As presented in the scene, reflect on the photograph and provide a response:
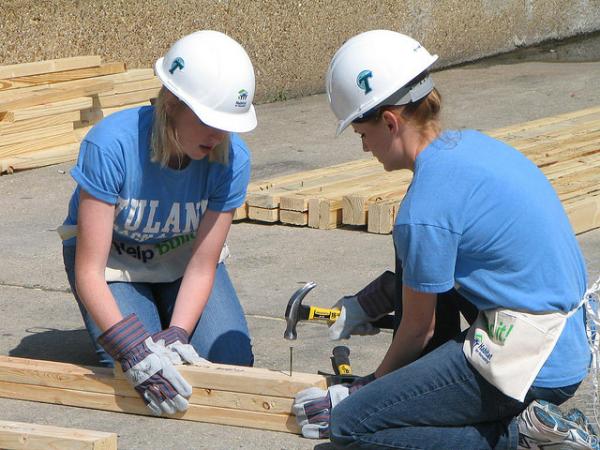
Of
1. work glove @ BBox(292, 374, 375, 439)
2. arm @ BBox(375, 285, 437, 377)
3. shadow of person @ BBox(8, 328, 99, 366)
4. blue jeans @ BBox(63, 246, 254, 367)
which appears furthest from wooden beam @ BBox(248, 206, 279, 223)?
arm @ BBox(375, 285, 437, 377)

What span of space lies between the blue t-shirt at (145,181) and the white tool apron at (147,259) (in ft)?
0.14

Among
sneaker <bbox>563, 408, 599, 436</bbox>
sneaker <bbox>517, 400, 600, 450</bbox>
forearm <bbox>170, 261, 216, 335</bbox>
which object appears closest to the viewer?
sneaker <bbox>517, 400, 600, 450</bbox>

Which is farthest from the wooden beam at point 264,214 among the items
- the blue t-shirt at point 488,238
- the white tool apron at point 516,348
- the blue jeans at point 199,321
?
the white tool apron at point 516,348

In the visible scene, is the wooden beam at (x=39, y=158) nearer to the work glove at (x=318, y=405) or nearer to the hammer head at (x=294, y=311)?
the hammer head at (x=294, y=311)

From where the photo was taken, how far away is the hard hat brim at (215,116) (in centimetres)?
373

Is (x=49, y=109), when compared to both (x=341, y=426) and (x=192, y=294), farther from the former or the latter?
(x=341, y=426)

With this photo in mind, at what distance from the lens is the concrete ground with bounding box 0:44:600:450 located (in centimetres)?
382

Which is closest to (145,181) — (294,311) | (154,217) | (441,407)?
(154,217)

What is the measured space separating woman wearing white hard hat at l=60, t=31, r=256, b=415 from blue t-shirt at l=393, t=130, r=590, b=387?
33.5 inches

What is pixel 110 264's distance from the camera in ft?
13.8

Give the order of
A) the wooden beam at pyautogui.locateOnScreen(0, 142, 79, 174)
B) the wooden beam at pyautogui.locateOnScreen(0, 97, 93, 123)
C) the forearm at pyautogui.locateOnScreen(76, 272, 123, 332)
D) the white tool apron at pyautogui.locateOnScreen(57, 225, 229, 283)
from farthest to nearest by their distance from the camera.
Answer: the wooden beam at pyautogui.locateOnScreen(0, 97, 93, 123) < the wooden beam at pyautogui.locateOnScreen(0, 142, 79, 174) < the white tool apron at pyautogui.locateOnScreen(57, 225, 229, 283) < the forearm at pyautogui.locateOnScreen(76, 272, 123, 332)

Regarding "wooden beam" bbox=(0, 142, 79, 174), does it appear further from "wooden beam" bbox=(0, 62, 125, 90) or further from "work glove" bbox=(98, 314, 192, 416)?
"work glove" bbox=(98, 314, 192, 416)

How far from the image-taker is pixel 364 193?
21.0 ft

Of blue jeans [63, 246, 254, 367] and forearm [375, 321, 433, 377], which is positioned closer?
forearm [375, 321, 433, 377]
